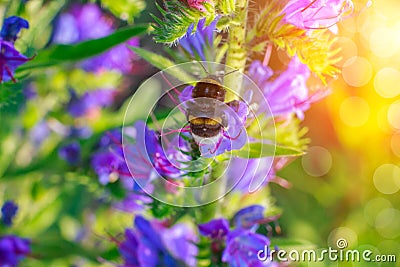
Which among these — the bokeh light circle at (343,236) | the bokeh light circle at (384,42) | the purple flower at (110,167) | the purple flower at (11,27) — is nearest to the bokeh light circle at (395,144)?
the bokeh light circle at (384,42)

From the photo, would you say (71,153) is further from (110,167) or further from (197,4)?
(197,4)

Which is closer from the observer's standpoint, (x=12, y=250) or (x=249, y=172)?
(x=249, y=172)

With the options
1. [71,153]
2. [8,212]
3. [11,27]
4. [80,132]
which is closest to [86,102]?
Answer: [80,132]

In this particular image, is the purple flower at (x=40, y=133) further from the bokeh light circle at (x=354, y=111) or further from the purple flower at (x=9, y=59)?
the bokeh light circle at (x=354, y=111)

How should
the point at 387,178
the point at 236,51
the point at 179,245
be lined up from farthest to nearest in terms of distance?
the point at 387,178, the point at 179,245, the point at 236,51

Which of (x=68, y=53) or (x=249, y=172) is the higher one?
(x=68, y=53)

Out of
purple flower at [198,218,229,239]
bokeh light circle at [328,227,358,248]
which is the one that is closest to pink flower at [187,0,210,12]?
purple flower at [198,218,229,239]
